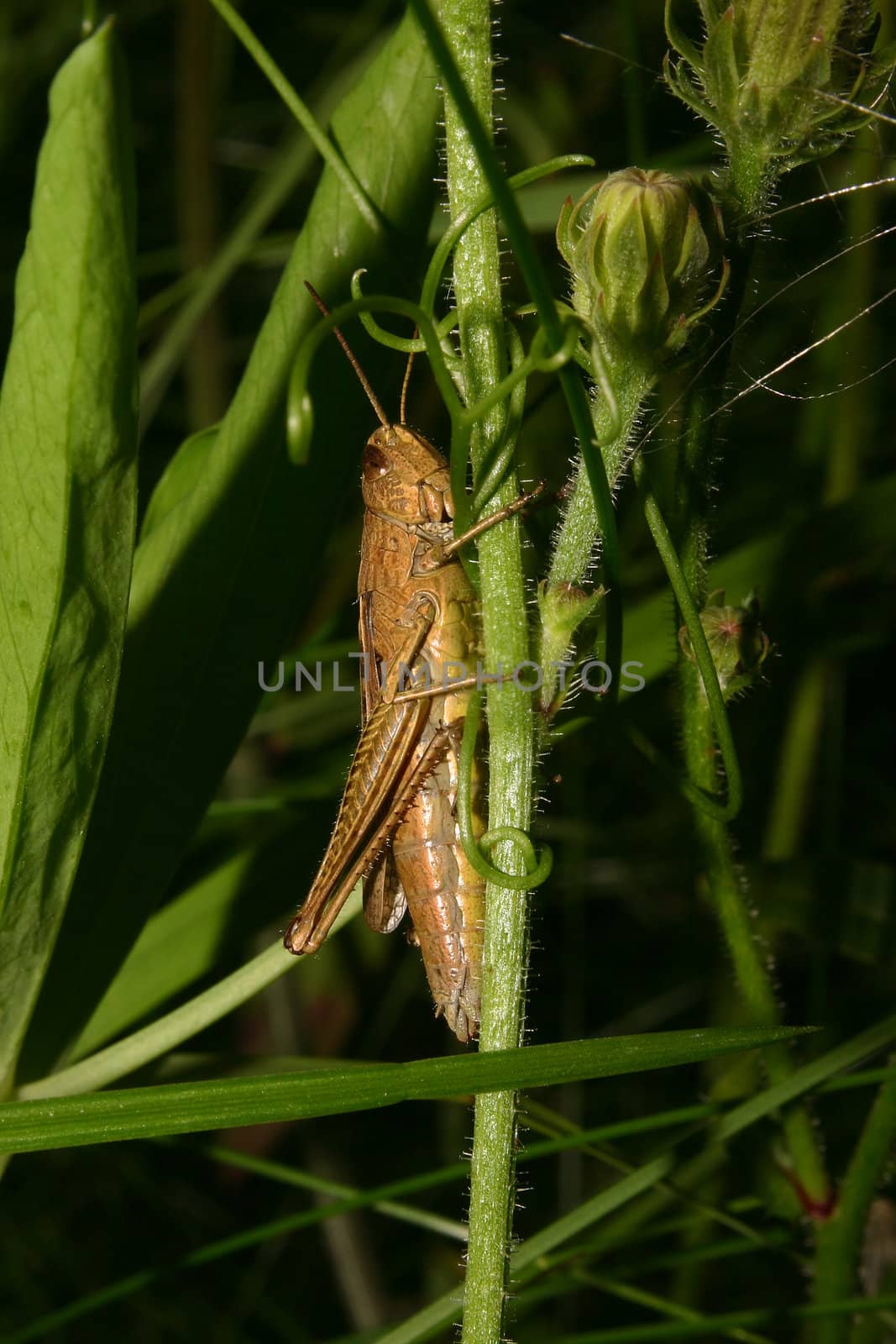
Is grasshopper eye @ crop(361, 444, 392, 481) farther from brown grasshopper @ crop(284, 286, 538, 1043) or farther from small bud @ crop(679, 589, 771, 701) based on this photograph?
small bud @ crop(679, 589, 771, 701)

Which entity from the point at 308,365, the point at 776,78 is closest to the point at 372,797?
the point at 308,365

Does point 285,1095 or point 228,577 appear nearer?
point 285,1095

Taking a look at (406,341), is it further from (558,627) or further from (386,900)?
(386,900)

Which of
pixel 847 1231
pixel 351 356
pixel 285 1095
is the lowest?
pixel 847 1231

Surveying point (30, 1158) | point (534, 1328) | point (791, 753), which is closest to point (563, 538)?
point (791, 753)

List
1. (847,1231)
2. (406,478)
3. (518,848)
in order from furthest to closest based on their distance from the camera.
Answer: (406,478)
(847,1231)
(518,848)

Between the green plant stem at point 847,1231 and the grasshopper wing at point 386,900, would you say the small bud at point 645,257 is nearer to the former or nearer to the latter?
the grasshopper wing at point 386,900
